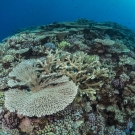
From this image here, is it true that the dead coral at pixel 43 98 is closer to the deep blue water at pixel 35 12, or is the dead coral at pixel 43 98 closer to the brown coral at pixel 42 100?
the brown coral at pixel 42 100

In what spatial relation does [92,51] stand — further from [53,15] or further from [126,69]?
[53,15]

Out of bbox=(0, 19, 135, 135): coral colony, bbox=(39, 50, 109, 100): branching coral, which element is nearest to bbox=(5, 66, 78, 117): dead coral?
bbox=(0, 19, 135, 135): coral colony

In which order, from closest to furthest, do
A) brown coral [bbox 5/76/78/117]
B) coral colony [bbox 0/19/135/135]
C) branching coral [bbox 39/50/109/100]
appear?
brown coral [bbox 5/76/78/117] < coral colony [bbox 0/19/135/135] < branching coral [bbox 39/50/109/100]

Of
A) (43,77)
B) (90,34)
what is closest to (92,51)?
(90,34)

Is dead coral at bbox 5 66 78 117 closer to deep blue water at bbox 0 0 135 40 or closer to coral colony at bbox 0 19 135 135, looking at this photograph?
coral colony at bbox 0 19 135 135

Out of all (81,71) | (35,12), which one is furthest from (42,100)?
(35,12)

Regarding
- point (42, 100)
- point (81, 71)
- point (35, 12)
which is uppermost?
point (35, 12)

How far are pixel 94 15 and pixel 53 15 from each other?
31982mm

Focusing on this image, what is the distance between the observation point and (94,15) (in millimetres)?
113312

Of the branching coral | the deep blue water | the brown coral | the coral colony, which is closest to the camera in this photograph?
the brown coral

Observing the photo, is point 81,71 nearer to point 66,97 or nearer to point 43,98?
point 66,97

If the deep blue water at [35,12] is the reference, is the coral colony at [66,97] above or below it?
below

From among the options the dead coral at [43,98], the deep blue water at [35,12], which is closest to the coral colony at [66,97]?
the dead coral at [43,98]

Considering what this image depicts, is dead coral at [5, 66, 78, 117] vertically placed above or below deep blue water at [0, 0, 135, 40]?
below
